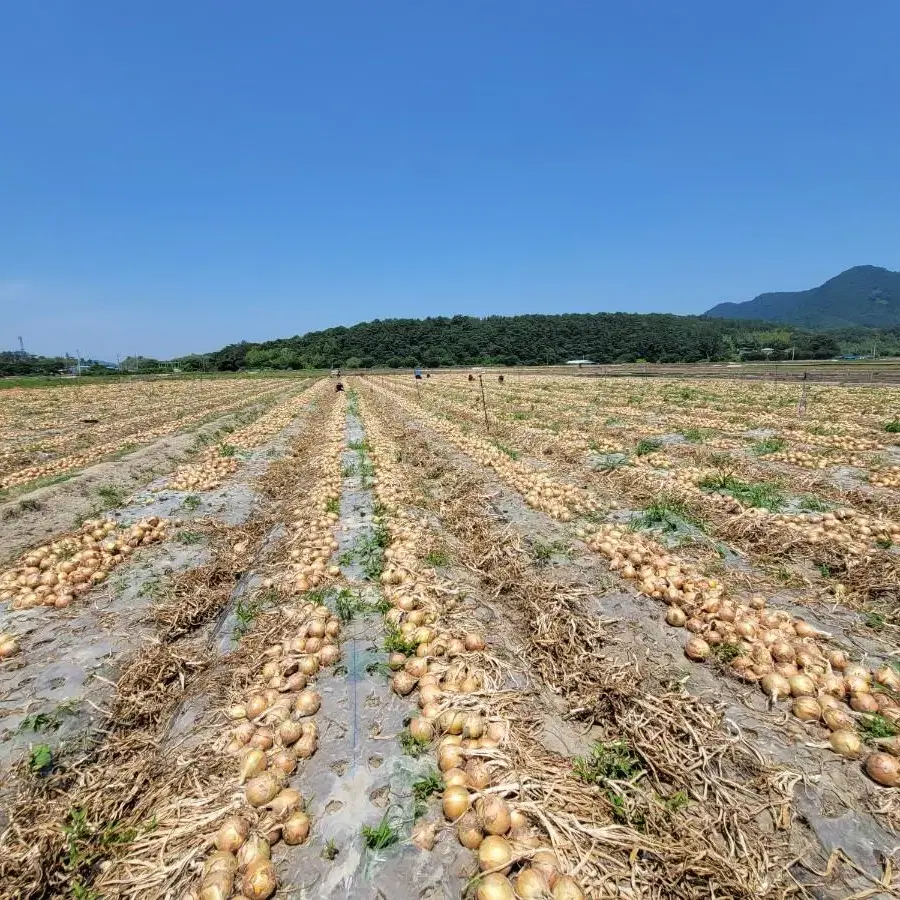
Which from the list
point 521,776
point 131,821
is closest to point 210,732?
point 131,821

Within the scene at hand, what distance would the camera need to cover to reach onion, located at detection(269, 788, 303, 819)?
2.47m

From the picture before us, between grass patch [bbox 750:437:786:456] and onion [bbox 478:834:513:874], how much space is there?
10847mm

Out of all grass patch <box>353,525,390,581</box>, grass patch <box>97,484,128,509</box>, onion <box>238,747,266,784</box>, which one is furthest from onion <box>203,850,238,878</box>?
grass patch <box>97,484,128,509</box>

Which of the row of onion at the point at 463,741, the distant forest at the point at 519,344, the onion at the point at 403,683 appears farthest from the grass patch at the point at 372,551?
the distant forest at the point at 519,344

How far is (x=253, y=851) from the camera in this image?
2.25m

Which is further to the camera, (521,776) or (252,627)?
(252,627)

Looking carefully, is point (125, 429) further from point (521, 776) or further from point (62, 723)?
point (521, 776)

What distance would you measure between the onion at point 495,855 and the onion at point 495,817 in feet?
0.23

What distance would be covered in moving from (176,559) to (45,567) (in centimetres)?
141

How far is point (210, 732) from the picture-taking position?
3205 mm

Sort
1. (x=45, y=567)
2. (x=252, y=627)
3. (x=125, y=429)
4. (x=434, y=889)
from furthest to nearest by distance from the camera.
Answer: (x=125, y=429) < (x=45, y=567) < (x=252, y=627) < (x=434, y=889)

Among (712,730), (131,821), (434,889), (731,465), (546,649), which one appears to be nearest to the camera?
(434,889)

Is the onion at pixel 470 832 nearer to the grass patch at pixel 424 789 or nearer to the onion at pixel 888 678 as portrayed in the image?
the grass patch at pixel 424 789

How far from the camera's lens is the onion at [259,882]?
2096 millimetres
